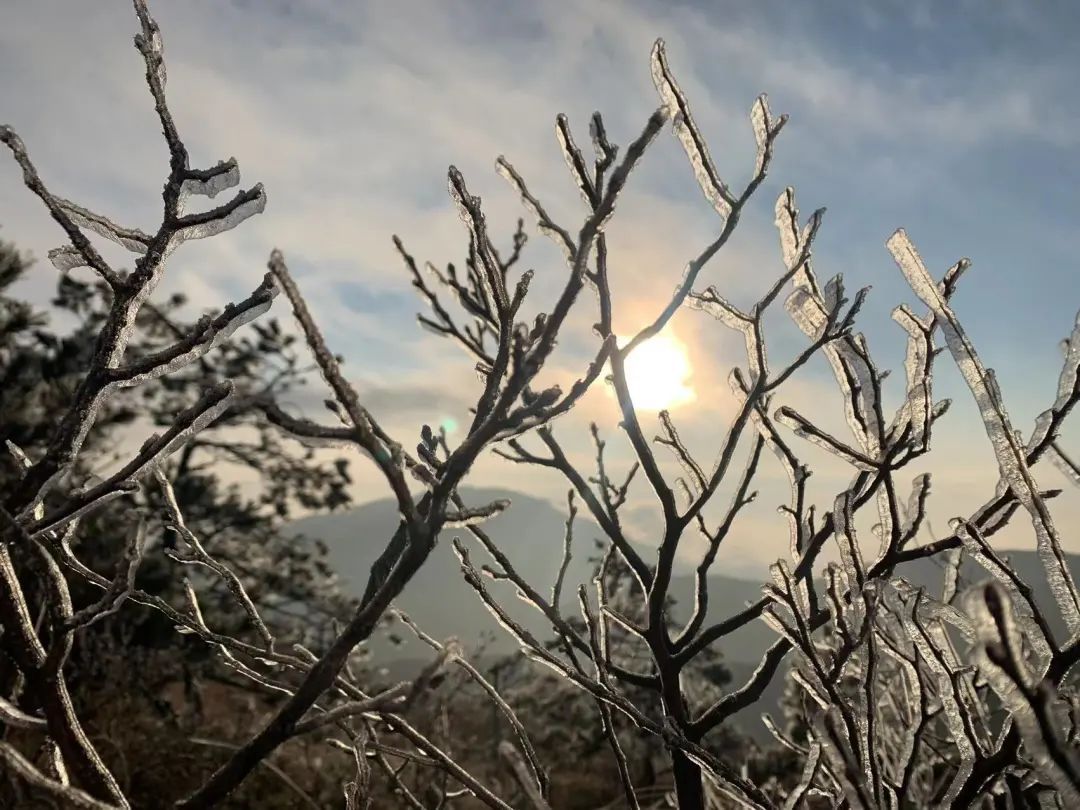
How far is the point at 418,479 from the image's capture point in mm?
847

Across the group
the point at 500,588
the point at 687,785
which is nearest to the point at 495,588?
the point at 500,588

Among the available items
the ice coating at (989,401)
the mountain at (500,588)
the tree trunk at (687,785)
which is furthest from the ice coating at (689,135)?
the mountain at (500,588)

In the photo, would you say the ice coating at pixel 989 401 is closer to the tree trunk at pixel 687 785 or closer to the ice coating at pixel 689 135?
the ice coating at pixel 689 135

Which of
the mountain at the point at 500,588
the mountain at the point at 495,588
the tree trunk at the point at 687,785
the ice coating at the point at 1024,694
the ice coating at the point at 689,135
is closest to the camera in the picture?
the ice coating at the point at 1024,694

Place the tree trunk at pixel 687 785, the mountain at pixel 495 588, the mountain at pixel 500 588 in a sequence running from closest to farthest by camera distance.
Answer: the tree trunk at pixel 687 785
the mountain at pixel 500 588
the mountain at pixel 495 588

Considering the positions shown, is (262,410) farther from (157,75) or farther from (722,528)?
(722,528)

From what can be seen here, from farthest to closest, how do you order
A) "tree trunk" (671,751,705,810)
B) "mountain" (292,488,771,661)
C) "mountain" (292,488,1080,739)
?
"mountain" (292,488,771,661)
"mountain" (292,488,1080,739)
"tree trunk" (671,751,705,810)

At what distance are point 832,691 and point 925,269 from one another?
27.6 inches

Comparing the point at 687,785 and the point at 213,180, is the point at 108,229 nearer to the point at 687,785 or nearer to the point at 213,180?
the point at 213,180

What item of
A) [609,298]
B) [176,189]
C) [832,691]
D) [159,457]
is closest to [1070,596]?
[832,691]

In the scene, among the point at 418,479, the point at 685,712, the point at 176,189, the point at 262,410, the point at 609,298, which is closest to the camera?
the point at 262,410

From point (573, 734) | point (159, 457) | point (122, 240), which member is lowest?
point (573, 734)

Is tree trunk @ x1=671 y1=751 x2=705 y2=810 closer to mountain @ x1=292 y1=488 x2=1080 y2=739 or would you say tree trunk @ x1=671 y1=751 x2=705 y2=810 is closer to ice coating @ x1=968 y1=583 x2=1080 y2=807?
ice coating @ x1=968 y1=583 x2=1080 y2=807

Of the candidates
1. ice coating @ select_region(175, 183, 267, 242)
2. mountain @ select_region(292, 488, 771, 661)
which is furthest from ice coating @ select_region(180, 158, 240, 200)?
mountain @ select_region(292, 488, 771, 661)
